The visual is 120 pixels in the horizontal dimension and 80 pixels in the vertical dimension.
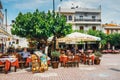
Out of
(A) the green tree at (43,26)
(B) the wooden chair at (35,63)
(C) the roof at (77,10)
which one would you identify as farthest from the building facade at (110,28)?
(B) the wooden chair at (35,63)

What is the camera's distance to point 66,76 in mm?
13828

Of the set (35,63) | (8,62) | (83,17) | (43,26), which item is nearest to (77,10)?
(83,17)

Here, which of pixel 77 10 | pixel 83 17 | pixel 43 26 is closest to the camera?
pixel 43 26

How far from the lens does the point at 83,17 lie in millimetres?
54250

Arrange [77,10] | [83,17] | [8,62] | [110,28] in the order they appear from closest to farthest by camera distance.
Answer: [8,62] < [77,10] < [83,17] < [110,28]

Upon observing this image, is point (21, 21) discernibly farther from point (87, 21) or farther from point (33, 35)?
point (87, 21)

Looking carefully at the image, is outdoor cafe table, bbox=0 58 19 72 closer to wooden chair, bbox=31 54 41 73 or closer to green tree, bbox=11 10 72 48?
wooden chair, bbox=31 54 41 73

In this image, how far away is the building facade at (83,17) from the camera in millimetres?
53438

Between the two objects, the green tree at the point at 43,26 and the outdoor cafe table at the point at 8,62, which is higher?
the green tree at the point at 43,26

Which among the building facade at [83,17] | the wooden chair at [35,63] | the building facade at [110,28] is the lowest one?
the wooden chair at [35,63]

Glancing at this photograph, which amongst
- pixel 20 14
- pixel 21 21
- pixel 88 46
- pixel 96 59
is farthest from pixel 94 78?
pixel 88 46

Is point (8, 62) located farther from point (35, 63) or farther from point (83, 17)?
point (83, 17)

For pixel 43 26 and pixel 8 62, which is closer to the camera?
pixel 8 62

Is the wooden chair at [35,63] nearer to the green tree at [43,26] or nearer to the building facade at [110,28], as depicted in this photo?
the green tree at [43,26]
